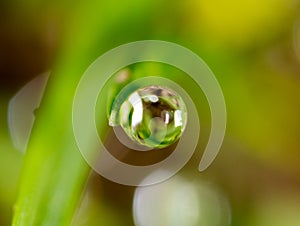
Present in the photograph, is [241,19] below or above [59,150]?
above

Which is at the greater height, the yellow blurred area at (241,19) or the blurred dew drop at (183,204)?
the yellow blurred area at (241,19)

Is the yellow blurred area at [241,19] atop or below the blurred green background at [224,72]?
atop

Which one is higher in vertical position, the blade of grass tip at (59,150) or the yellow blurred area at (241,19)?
the yellow blurred area at (241,19)

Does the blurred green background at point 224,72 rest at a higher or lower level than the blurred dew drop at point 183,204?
higher
